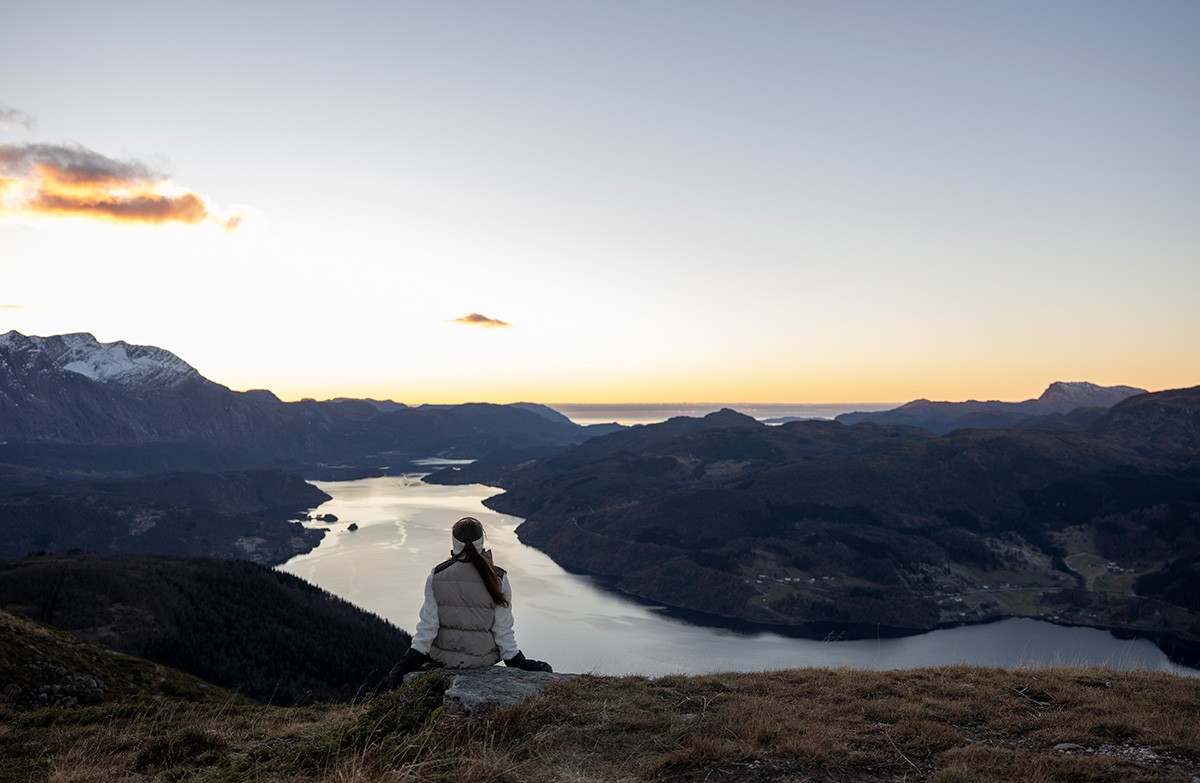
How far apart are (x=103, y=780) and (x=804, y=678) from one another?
13.4 m

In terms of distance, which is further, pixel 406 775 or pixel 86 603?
pixel 86 603

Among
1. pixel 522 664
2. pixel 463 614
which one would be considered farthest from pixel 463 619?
pixel 522 664

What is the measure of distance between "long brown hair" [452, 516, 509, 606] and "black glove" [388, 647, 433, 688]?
1.73m

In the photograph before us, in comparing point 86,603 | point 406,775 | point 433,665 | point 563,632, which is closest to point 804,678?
point 433,665

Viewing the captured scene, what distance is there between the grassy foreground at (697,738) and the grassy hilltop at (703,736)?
3 centimetres

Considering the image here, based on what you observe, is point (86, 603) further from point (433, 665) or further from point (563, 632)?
point (433, 665)

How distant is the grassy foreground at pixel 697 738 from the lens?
8820mm

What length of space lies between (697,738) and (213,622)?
129 m

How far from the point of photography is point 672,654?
14538 centimetres

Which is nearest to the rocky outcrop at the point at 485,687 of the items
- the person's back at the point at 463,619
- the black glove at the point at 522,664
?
the black glove at the point at 522,664

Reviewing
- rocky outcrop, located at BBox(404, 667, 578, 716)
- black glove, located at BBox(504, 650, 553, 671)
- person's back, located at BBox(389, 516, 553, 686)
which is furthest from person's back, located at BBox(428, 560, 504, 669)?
black glove, located at BBox(504, 650, 553, 671)

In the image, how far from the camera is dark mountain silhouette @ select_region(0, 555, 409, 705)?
319ft

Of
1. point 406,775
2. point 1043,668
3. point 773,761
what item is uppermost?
point 406,775

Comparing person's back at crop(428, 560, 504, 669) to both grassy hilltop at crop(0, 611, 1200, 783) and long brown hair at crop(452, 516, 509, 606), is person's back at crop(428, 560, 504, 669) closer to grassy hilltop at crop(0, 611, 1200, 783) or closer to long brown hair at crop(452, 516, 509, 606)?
long brown hair at crop(452, 516, 509, 606)
